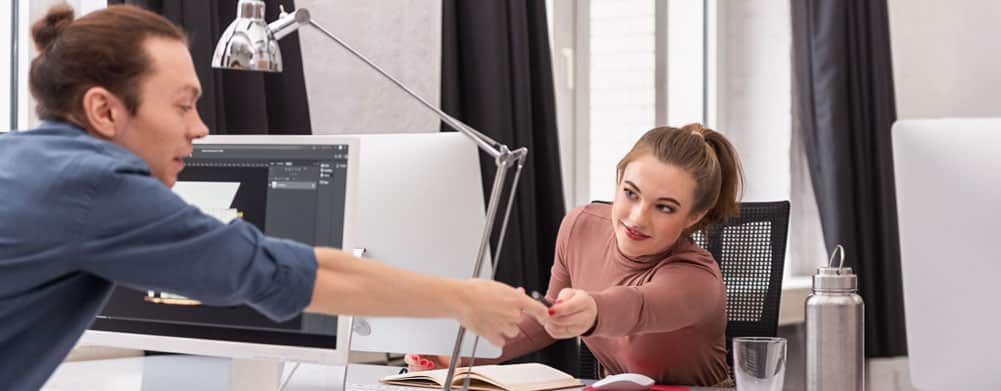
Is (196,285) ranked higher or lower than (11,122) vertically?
lower

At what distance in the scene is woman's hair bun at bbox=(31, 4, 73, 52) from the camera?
1299 millimetres

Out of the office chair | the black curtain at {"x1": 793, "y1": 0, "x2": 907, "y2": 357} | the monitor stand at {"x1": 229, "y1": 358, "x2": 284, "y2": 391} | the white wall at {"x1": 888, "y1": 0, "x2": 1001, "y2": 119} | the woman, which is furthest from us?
the white wall at {"x1": 888, "y1": 0, "x2": 1001, "y2": 119}

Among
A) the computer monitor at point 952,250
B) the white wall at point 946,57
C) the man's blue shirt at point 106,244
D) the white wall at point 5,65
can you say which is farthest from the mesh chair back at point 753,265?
the white wall at point 946,57

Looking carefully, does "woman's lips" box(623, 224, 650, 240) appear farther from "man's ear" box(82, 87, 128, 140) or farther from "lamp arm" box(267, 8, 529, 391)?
"man's ear" box(82, 87, 128, 140)

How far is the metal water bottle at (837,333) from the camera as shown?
Answer: 1466 mm

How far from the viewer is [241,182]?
1.74 m

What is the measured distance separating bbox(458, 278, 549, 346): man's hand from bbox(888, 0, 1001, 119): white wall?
329 cm

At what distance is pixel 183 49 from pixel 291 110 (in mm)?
Result: 1342

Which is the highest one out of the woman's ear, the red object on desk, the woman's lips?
the woman's ear

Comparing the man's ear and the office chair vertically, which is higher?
the man's ear

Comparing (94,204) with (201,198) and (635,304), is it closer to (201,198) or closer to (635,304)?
(201,198)

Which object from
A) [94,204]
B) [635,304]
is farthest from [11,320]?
[635,304]

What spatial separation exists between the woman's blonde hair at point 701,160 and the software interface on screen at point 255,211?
0.64 m

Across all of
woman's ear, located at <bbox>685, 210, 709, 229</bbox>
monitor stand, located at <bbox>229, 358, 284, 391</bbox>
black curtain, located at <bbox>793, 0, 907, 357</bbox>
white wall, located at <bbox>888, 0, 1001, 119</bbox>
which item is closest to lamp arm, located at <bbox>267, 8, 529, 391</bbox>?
monitor stand, located at <bbox>229, 358, 284, 391</bbox>
